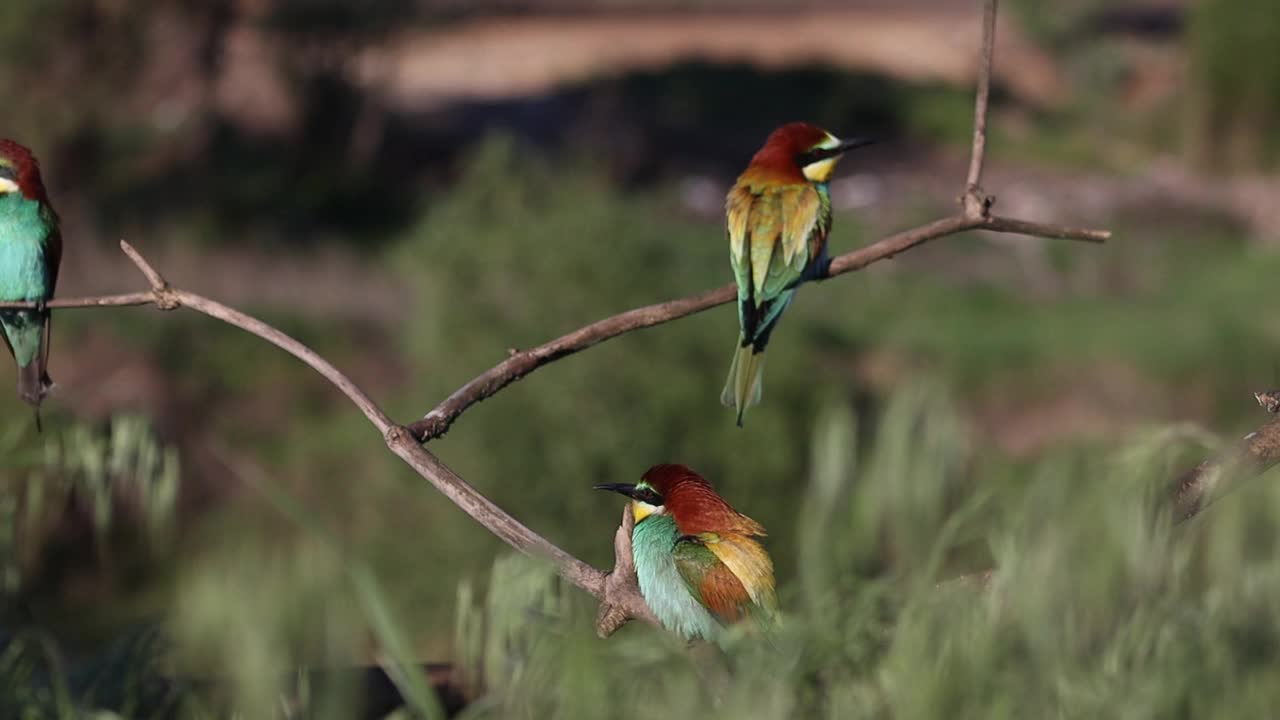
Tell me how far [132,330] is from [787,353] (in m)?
4.35

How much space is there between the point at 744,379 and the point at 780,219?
0.35 metres

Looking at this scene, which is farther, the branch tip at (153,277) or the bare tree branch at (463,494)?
the branch tip at (153,277)

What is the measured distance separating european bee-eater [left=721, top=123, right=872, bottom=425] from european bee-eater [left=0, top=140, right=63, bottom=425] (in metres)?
0.72

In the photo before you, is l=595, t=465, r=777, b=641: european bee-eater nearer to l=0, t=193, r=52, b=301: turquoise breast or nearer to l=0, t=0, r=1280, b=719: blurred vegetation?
l=0, t=0, r=1280, b=719: blurred vegetation

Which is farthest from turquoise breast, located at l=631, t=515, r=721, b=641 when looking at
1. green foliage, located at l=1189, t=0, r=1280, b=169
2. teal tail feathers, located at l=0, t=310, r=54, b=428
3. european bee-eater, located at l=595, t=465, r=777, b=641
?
green foliage, located at l=1189, t=0, r=1280, b=169

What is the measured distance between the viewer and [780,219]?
179 centimetres

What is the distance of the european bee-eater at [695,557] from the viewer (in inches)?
59.7

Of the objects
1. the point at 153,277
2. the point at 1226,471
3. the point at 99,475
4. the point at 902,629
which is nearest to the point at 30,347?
the point at 99,475

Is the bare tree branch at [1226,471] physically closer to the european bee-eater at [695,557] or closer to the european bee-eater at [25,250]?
the european bee-eater at [695,557]

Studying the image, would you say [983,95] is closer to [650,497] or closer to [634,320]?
[634,320]

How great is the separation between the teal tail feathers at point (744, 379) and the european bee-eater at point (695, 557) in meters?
0.09

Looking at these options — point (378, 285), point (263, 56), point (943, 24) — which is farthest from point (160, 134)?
point (943, 24)

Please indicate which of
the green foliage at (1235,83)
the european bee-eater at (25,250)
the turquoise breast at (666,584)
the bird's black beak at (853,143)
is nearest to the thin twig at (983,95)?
the bird's black beak at (853,143)

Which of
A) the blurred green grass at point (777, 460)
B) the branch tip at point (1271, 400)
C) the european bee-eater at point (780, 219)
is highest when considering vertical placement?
the european bee-eater at point (780, 219)
